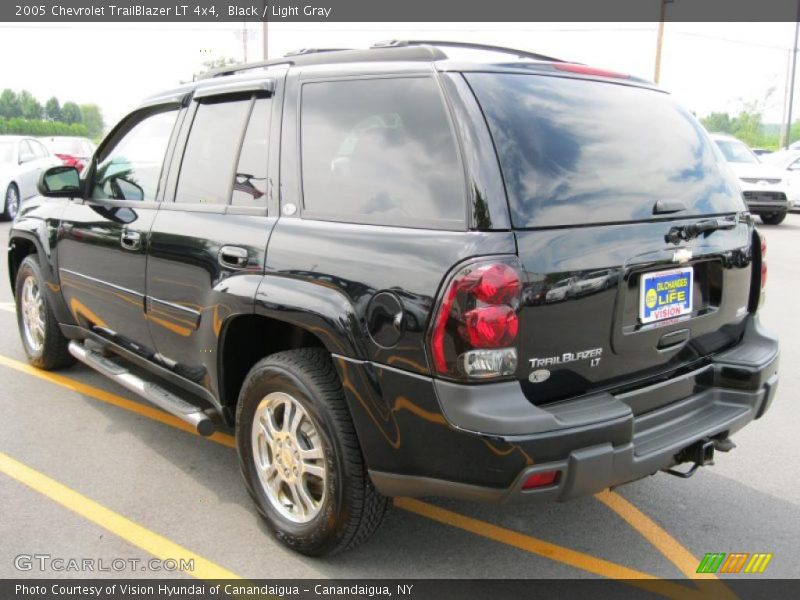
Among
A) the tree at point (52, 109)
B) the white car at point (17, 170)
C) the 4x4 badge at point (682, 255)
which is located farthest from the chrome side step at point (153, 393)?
the tree at point (52, 109)

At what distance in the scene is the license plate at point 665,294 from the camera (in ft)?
8.90

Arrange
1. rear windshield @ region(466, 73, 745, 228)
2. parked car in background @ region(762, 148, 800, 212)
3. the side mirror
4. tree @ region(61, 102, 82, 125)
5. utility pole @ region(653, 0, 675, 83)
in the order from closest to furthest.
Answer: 1. rear windshield @ region(466, 73, 745, 228)
2. the side mirror
3. parked car in background @ region(762, 148, 800, 212)
4. utility pole @ region(653, 0, 675, 83)
5. tree @ region(61, 102, 82, 125)

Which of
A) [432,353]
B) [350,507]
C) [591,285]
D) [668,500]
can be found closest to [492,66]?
[591,285]

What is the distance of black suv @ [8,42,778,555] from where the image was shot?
240cm

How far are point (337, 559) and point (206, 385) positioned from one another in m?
1.05

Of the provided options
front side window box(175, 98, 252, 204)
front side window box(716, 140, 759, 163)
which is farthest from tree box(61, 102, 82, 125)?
front side window box(175, 98, 252, 204)

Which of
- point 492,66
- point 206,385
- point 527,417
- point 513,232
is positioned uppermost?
point 492,66

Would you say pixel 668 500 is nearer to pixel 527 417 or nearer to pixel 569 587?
pixel 569 587

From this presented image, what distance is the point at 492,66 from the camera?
271 centimetres

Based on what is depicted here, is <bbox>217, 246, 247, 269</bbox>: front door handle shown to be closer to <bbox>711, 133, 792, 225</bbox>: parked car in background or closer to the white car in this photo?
the white car

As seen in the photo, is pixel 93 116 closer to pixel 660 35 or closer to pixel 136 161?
pixel 660 35

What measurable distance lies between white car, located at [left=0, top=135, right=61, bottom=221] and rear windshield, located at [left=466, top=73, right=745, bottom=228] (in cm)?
1386

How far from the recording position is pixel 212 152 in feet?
11.5

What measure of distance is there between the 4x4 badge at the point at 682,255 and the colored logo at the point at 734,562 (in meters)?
1.28
